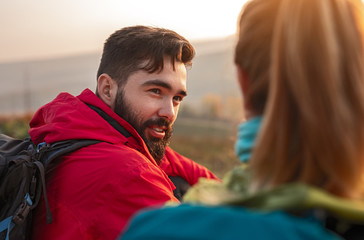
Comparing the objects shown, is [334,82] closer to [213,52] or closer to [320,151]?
[320,151]

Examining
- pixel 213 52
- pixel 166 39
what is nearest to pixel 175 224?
pixel 166 39

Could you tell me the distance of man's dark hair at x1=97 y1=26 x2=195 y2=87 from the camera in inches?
109

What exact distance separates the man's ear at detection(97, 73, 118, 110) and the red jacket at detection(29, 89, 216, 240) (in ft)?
1.76

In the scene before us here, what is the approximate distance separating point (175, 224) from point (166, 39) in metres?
2.08

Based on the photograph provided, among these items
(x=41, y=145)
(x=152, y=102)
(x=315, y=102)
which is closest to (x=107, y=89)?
(x=152, y=102)

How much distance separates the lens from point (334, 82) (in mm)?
917

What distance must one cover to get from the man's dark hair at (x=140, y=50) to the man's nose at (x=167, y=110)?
0.25 metres

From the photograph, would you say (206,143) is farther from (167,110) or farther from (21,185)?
(21,185)

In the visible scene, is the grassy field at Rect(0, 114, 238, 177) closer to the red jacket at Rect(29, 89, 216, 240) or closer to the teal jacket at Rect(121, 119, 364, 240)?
the red jacket at Rect(29, 89, 216, 240)

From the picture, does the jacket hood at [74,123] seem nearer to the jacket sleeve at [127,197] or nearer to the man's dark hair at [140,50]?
the jacket sleeve at [127,197]

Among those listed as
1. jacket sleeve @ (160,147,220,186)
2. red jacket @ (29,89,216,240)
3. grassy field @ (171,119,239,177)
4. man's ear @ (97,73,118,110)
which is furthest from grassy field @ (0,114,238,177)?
red jacket @ (29,89,216,240)

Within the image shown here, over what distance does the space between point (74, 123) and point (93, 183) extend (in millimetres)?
376

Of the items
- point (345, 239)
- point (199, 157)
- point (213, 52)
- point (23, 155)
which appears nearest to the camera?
point (345, 239)

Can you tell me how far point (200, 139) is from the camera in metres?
11.9
